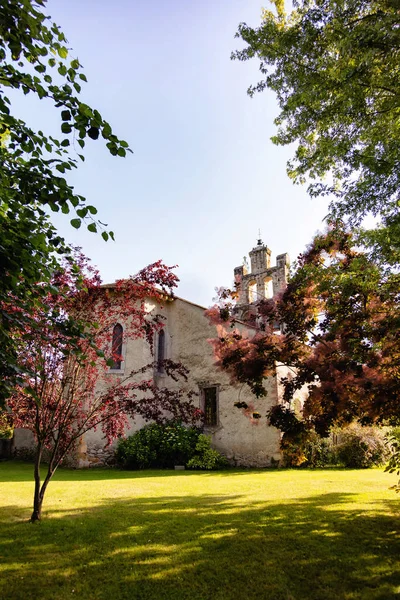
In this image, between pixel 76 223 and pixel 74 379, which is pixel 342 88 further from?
pixel 74 379

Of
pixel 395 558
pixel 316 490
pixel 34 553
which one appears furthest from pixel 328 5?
pixel 316 490

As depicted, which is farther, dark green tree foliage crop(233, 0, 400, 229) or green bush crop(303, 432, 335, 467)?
green bush crop(303, 432, 335, 467)

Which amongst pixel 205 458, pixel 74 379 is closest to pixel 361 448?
pixel 205 458

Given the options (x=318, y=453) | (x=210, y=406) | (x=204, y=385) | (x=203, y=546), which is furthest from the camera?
(x=204, y=385)

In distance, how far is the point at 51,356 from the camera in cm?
702

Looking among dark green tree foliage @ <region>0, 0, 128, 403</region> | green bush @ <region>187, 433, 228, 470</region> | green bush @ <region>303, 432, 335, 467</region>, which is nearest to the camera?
dark green tree foliage @ <region>0, 0, 128, 403</region>

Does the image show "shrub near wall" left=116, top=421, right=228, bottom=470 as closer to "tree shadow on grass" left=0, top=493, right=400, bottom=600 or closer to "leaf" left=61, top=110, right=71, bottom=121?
"tree shadow on grass" left=0, top=493, right=400, bottom=600

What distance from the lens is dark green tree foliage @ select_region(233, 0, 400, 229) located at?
5.45 meters

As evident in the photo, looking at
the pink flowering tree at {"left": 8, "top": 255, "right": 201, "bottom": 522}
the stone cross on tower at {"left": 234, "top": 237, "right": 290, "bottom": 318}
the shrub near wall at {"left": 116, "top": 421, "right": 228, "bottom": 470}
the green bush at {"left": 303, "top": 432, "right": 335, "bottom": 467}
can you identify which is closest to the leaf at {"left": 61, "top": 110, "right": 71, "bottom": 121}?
the pink flowering tree at {"left": 8, "top": 255, "right": 201, "bottom": 522}

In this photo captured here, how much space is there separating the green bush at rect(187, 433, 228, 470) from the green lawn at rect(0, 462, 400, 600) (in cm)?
691

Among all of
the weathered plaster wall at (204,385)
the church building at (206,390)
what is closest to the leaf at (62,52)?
the church building at (206,390)

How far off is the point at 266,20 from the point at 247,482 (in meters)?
11.4

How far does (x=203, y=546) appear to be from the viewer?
5535mm

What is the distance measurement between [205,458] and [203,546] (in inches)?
444
